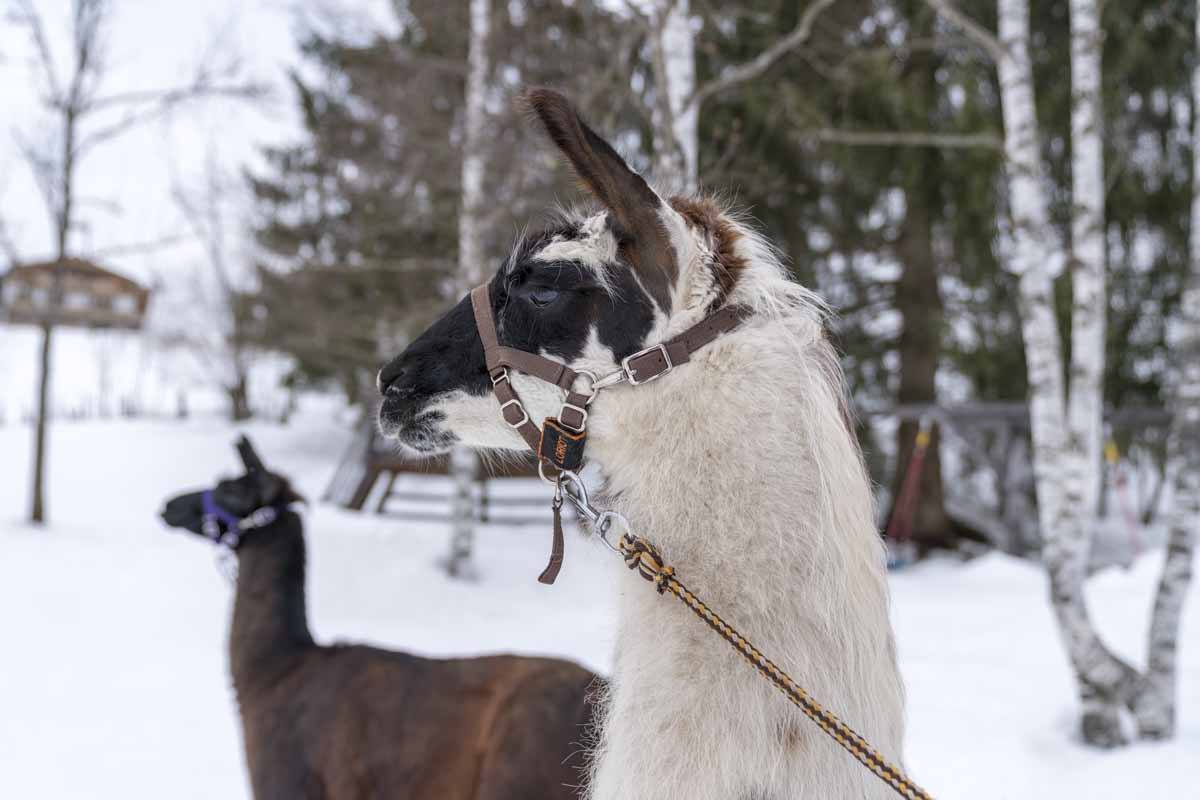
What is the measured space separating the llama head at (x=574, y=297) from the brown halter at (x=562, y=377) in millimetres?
21

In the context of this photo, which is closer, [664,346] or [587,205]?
[664,346]

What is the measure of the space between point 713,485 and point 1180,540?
14.8 ft

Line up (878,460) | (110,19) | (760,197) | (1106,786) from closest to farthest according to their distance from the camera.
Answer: (1106,786) < (760,197) < (110,19) < (878,460)

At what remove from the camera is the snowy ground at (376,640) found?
4.67 meters

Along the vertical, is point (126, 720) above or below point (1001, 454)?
below

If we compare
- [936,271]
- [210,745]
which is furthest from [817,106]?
[210,745]

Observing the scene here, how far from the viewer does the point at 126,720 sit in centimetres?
569

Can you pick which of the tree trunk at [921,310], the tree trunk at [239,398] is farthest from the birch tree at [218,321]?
the tree trunk at [921,310]

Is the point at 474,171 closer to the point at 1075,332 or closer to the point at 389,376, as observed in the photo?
the point at 1075,332

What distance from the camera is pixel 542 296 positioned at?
1619 millimetres

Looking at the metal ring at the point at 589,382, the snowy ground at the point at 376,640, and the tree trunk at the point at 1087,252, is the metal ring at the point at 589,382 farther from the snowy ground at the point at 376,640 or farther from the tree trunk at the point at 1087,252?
the tree trunk at the point at 1087,252

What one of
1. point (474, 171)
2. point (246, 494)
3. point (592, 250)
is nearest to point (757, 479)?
point (592, 250)

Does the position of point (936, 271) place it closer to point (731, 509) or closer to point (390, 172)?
point (390, 172)

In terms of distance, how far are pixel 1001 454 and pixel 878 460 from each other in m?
2.87
